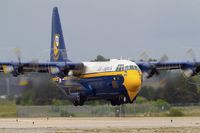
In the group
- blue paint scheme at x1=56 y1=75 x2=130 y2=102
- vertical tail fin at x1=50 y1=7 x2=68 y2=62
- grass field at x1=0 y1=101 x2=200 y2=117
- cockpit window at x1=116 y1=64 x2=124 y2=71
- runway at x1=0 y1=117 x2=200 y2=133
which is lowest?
runway at x1=0 y1=117 x2=200 y2=133

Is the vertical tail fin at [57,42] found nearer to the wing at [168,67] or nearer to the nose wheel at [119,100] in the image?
the nose wheel at [119,100]

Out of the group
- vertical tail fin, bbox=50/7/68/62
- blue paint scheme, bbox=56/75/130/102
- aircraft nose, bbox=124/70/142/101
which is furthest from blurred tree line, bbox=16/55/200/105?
aircraft nose, bbox=124/70/142/101

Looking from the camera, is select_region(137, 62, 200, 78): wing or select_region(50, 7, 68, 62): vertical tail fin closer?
select_region(137, 62, 200, 78): wing

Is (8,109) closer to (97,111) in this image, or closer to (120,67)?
(97,111)

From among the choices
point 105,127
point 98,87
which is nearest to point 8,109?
point 98,87

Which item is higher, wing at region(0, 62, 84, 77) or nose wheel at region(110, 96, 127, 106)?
wing at region(0, 62, 84, 77)

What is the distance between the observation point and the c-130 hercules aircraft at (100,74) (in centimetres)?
7256

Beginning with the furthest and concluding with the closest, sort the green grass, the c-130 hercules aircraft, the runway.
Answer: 1. the green grass
2. the c-130 hercules aircraft
3. the runway

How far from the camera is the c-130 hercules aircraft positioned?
7256 cm

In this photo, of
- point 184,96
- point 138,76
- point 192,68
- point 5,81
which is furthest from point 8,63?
point 184,96

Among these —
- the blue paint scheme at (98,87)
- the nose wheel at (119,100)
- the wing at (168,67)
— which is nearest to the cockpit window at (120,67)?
the blue paint scheme at (98,87)

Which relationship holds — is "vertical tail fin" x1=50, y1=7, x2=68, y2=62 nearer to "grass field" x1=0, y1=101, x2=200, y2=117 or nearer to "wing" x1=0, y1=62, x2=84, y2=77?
"wing" x1=0, y1=62, x2=84, y2=77

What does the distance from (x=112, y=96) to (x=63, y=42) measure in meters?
13.8

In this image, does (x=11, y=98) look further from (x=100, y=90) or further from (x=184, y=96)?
(x=184, y=96)
